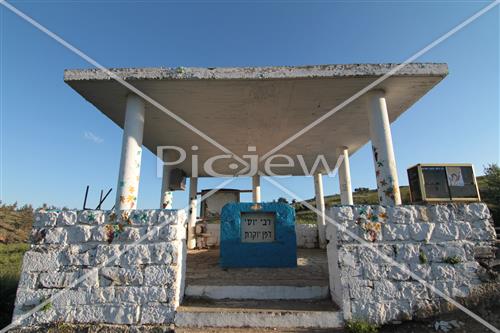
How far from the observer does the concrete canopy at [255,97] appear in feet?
15.0

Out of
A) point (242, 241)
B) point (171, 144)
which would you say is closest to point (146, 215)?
point (242, 241)

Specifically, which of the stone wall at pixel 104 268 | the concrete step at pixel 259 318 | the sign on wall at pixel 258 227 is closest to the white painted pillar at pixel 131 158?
the stone wall at pixel 104 268

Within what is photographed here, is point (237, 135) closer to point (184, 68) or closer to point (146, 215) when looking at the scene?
point (184, 68)

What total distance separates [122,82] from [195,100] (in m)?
1.40

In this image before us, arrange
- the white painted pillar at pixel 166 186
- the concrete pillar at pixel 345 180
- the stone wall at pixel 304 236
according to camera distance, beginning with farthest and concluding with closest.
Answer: the stone wall at pixel 304 236
the white painted pillar at pixel 166 186
the concrete pillar at pixel 345 180

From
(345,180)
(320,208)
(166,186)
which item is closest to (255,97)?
(345,180)

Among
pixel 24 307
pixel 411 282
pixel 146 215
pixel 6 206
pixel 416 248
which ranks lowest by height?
pixel 24 307

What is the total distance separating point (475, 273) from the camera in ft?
11.2

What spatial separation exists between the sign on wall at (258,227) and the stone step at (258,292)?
167 cm

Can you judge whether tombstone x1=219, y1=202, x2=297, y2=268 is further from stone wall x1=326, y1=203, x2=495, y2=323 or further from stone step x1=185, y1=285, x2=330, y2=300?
stone wall x1=326, y1=203, x2=495, y2=323

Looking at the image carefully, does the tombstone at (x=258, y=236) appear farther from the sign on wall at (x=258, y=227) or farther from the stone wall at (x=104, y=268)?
the stone wall at (x=104, y=268)

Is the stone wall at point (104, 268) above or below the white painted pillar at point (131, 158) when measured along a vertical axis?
below

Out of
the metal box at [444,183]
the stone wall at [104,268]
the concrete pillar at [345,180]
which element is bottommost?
the stone wall at [104,268]

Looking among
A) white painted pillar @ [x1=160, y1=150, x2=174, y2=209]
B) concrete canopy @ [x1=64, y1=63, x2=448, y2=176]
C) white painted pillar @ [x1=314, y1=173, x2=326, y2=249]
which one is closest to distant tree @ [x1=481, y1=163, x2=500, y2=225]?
white painted pillar @ [x1=314, y1=173, x2=326, y2=249]
